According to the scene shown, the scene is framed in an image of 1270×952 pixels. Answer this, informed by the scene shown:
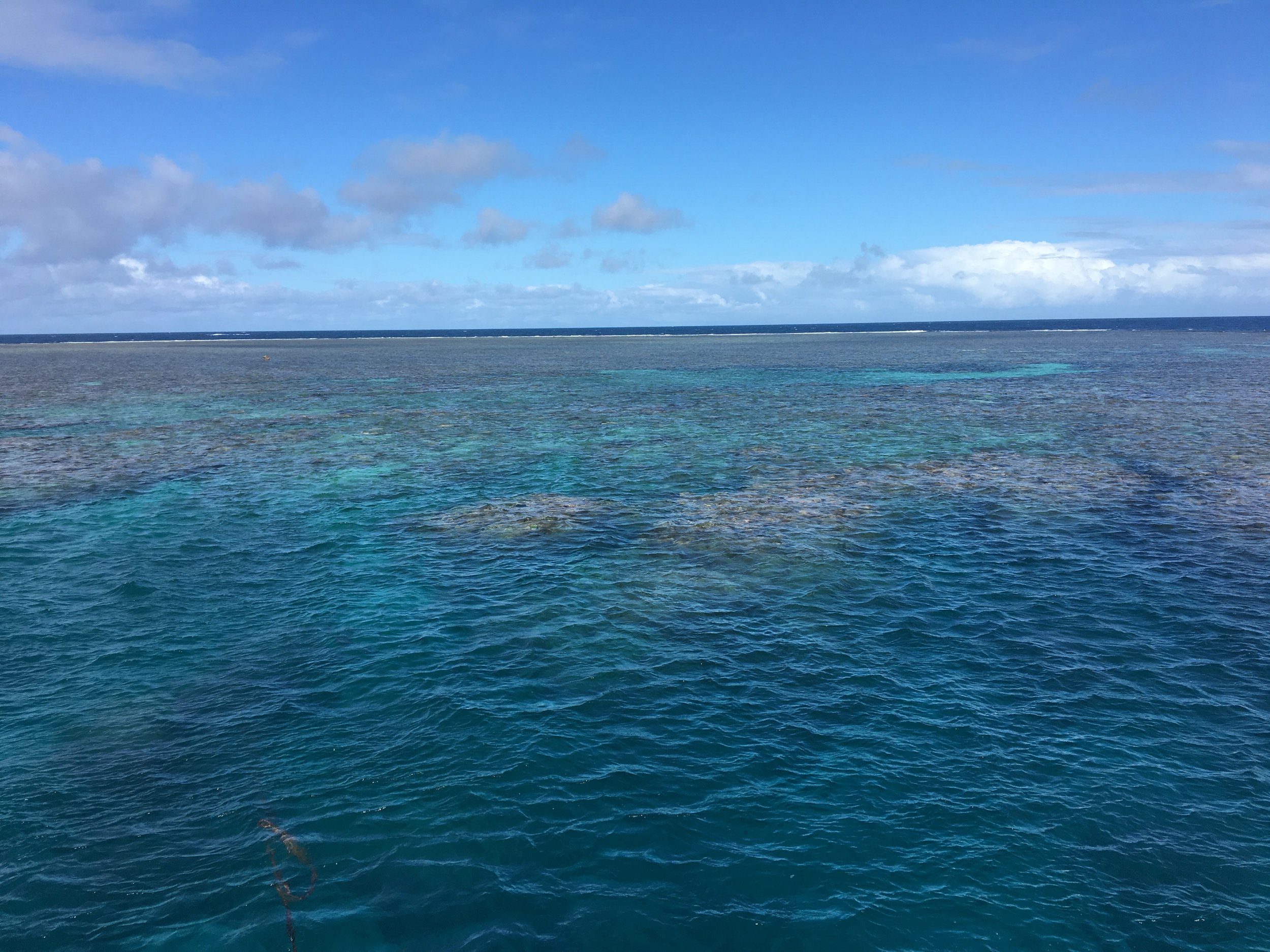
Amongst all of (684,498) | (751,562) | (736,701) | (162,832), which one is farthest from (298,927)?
(684,498)

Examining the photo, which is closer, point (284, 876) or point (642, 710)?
point (284, 876)

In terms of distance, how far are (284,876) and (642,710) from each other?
12185mm

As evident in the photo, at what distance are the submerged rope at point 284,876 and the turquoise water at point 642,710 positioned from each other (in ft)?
0.70

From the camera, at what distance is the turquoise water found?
19141 millimetres

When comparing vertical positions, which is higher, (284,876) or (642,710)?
(642,710)

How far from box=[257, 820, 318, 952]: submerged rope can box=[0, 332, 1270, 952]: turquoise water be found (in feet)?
0.70

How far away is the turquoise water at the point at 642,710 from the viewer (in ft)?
62.8

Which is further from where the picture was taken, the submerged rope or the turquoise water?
the turquoise water

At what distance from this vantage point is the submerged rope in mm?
18550

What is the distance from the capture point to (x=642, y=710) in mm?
27812

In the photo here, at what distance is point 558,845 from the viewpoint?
69.3 feet

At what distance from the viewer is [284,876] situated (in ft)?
65.1

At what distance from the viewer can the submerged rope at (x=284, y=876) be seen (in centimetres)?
1855

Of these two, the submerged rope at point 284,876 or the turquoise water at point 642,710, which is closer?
the submerged rope at point 284,876
